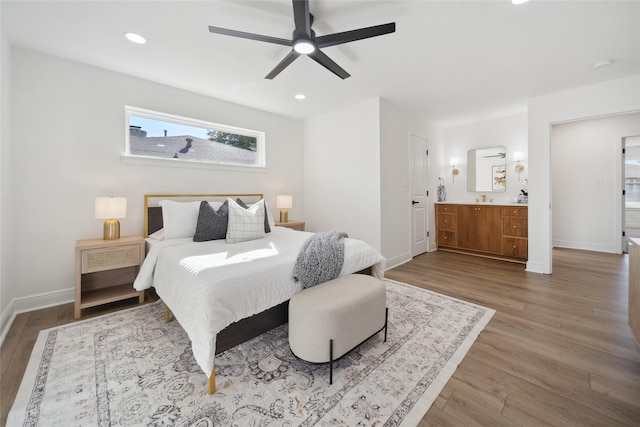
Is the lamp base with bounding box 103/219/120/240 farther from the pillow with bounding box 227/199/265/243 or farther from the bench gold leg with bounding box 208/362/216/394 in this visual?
the bench gold leg with bounding box 208/362/216/394

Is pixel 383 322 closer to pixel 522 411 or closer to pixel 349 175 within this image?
pixel 522 411

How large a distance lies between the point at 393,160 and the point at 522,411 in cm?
326

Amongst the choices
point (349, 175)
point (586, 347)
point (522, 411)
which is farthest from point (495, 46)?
point (522, 411)

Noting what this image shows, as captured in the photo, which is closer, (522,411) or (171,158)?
(522,411)

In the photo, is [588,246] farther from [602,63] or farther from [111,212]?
[111,212]

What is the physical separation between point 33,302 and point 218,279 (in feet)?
8.20

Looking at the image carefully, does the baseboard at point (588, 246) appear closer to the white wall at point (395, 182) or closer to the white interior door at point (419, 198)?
the white interior door at point (419, 198)

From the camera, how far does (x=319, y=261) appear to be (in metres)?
1.98

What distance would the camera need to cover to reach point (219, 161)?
3836mm

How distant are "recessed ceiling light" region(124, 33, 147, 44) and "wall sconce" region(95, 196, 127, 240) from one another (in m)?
1.49

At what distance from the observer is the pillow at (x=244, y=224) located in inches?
105

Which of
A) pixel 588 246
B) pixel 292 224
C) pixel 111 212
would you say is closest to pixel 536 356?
pixel 292 224

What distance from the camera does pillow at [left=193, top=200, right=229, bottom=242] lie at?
2658mm

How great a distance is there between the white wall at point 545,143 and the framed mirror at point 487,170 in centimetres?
123
